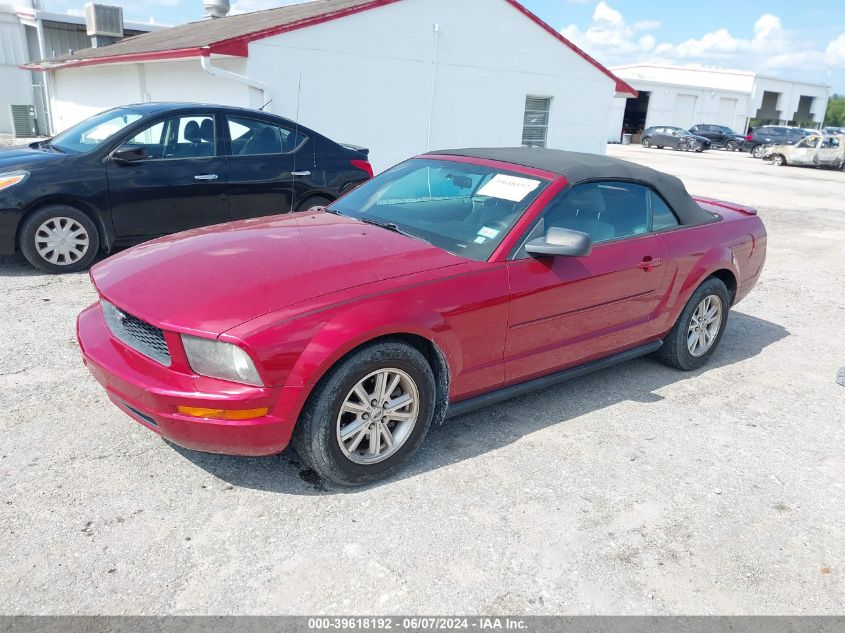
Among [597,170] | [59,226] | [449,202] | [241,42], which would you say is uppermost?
[241,42]

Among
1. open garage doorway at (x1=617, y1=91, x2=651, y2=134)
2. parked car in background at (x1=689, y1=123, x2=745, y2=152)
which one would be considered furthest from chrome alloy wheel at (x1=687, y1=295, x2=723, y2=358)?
open garage doorway at (x1=617, y1=91, x2=651, y2=134)

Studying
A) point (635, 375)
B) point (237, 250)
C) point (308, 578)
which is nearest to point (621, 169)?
point (635, 375)

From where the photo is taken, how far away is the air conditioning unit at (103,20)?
18.2 m

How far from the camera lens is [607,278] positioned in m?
4.04

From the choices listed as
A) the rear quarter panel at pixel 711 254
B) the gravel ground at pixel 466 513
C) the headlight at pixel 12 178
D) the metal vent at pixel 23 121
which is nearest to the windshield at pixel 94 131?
the headlight at pixel 12 178

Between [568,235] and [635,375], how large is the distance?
1731 millimetres

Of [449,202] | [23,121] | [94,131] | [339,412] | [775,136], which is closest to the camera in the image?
[339,412]

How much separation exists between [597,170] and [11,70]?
77.3 feet

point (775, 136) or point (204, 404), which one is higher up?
point (775, 136)

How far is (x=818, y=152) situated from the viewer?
30.5 meters

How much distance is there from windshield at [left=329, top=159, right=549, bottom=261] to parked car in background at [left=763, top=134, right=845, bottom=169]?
3208cm

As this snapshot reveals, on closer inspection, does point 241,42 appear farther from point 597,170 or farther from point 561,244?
point 561,244

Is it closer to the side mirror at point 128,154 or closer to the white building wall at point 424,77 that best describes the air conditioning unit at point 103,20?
the white building wall at point 424,77

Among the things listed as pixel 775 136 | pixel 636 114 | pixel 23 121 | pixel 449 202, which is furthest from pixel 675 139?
pixel 449 202
